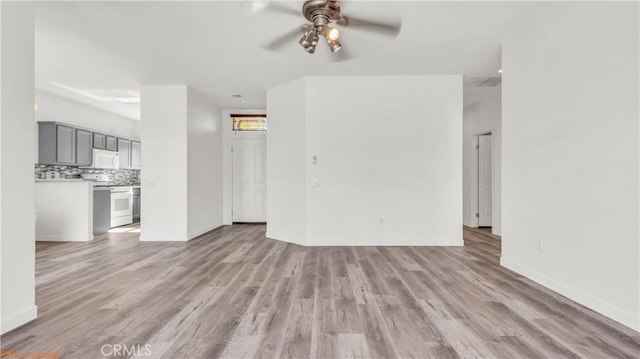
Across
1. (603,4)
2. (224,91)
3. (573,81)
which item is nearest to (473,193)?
(573,81)

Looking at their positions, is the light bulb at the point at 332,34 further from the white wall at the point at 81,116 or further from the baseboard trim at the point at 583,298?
the white wall at the point at 81,116

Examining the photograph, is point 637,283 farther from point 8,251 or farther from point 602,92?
point 8,251

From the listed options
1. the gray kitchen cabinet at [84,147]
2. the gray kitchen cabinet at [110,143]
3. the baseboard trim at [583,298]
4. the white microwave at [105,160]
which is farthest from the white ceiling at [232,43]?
the baseboard trim at [583,298]

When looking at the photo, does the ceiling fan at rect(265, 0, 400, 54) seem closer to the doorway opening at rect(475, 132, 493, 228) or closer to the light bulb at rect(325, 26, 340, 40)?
the light bulb at rect(325, 26, 340, 40)

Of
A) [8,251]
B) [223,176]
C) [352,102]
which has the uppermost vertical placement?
[352,102]

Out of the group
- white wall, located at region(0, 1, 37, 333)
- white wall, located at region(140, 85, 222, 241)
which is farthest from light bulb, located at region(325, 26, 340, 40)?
white wall, located at region(140, 85, 222, 241)

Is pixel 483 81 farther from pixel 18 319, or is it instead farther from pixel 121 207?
pixel 121 207

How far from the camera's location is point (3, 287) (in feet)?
6.46

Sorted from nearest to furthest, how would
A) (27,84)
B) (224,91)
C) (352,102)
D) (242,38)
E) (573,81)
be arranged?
(27,84) < (573,81) < (242,38) < (352,102) < (224,91)

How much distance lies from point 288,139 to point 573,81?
3709 millimetres

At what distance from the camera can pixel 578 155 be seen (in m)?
2.51

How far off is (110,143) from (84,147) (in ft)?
2.58

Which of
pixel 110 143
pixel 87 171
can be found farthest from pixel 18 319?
pixel 110 143

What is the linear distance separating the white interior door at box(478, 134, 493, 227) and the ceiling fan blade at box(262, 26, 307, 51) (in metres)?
5.17
